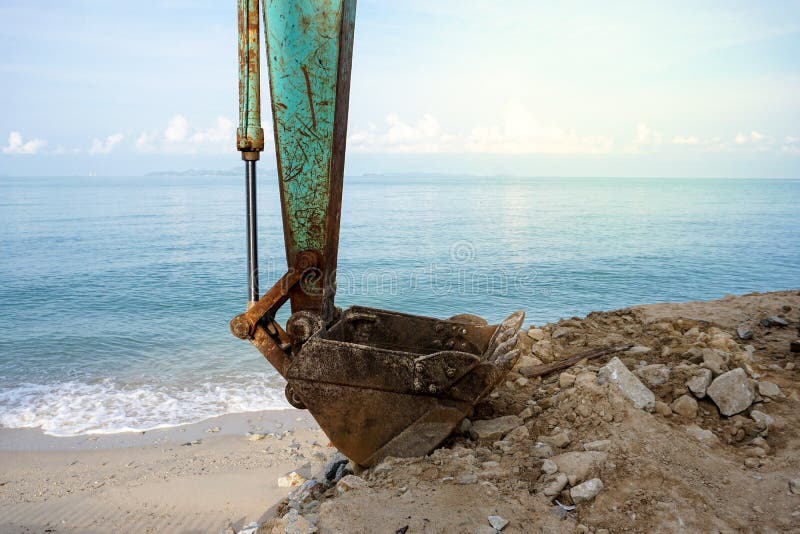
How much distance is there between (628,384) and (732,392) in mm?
658

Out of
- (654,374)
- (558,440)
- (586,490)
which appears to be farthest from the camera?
(654,374)

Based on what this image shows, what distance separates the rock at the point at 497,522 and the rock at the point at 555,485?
1.16 feet

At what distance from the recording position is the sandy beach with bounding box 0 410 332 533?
15.2 feet

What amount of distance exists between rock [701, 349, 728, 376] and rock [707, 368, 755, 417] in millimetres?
167

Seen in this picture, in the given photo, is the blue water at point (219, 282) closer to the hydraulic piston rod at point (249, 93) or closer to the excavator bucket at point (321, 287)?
the excavator bucket at point (321, 287)

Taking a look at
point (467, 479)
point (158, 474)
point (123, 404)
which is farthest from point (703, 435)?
point (123, 404)

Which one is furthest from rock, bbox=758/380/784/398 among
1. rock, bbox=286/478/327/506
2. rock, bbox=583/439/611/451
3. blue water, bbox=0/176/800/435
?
blue water, bbox=0/176/800/435

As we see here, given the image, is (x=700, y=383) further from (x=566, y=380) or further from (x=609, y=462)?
(x=609, y=462)

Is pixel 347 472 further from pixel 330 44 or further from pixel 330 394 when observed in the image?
pixel 330 44

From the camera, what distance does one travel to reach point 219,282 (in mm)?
16219

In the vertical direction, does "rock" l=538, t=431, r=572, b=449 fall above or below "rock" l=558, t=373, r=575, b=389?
below

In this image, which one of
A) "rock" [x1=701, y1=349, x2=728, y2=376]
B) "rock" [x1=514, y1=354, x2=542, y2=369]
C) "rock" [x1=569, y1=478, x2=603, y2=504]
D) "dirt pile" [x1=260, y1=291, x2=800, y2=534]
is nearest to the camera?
"dirt pile" [x1=260, y1=291, x2=800, y2=534]

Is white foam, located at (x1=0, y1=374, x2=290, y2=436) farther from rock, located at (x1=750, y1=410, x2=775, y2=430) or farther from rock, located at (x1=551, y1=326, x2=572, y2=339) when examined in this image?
rock, located at (x1=750, y1=410, x2=775, y2=430)

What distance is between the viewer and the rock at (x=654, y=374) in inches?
164
